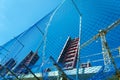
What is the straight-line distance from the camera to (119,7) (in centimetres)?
1002

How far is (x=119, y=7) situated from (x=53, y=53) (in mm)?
3555

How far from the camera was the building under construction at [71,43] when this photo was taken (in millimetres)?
9211

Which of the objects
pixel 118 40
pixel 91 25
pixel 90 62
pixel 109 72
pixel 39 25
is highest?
pixel 39 25

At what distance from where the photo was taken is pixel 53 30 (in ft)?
41.7

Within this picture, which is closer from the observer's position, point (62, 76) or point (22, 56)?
point (62, 76)

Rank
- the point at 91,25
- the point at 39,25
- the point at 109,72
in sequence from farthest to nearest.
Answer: the point at 39,25 → the point at 91,25 → the point at 109,72

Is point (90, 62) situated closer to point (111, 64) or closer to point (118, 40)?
point (118, 40)

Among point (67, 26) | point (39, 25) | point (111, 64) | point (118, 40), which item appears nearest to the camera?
point (111, 64)

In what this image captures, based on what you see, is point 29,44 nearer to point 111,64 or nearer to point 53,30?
point 53,30

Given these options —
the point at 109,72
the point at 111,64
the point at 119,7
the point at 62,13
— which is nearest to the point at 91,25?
the point at 119,7

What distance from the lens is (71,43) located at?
12016 mm

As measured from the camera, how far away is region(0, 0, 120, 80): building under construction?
363 inches

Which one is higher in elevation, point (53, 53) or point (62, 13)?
point (62, 13)

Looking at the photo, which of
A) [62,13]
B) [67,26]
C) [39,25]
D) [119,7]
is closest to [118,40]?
[119,7]
